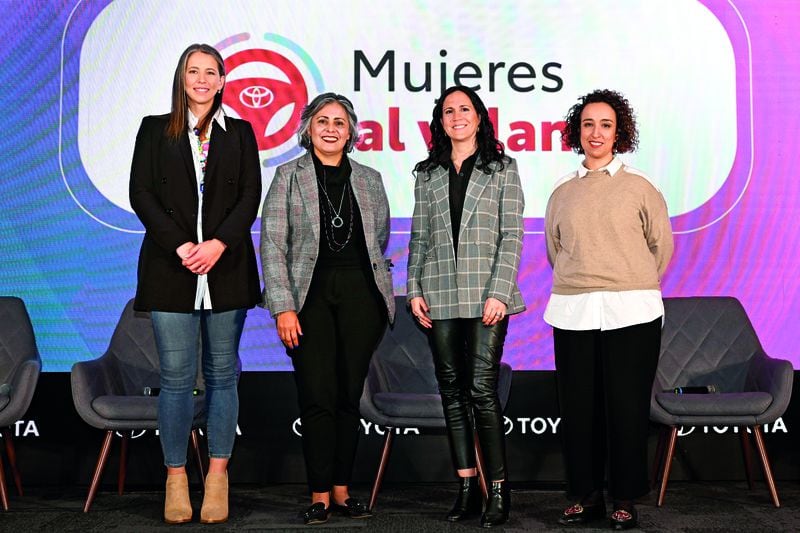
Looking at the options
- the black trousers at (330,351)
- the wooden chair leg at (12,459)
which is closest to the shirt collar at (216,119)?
the black trousers at (330,351)

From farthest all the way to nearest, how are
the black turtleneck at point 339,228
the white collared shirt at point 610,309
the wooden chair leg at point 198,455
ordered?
the wooden chair leg at point 198,455, the black turtleneck at point 339,228, the white collared shirt at point 610,309

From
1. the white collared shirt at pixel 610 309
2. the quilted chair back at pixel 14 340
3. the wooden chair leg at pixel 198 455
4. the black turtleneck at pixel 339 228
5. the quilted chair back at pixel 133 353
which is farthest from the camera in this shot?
the quilted chair back at pixel 133 353

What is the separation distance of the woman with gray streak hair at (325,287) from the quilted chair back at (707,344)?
1.66 m

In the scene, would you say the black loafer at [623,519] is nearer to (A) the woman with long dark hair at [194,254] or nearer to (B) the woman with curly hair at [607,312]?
(B) the woman with curly hair at [607,312]

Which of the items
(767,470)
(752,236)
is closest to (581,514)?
(767,470)

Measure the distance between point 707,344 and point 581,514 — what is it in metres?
1.42

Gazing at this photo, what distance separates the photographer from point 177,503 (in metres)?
3.13

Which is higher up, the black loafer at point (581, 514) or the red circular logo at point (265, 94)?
the red circular logo at point (265, 94)

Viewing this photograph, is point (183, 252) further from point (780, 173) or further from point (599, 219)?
point (780, 173)

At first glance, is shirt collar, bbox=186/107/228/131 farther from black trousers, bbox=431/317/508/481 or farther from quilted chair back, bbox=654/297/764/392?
quilted chair back, bbox=654/297/764/392

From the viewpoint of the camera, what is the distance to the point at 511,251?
3078 millimetres

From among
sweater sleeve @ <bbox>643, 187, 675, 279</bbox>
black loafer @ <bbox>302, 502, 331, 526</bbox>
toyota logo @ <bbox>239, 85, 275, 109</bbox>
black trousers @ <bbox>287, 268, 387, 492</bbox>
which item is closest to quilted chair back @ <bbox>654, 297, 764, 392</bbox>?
sweater sleeve @ <bbox>643, 187, 675, 279</bbox>

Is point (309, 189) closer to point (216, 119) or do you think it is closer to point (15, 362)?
point (216, 119)

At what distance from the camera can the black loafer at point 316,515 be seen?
10.1 ft
